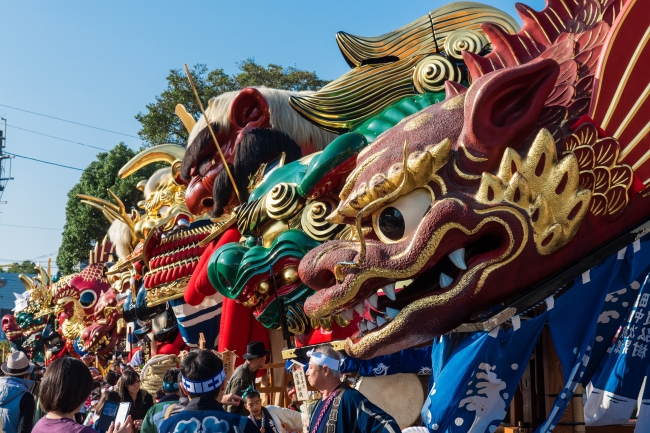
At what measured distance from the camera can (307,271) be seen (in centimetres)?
392

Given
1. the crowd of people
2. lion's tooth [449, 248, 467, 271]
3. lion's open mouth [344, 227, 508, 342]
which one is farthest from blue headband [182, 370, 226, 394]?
lion's tooth [449, 248, 467, 271]

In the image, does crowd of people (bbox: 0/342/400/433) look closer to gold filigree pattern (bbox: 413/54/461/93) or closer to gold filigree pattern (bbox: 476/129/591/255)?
gold filigree pattern (bbox: 476/129/591/255)

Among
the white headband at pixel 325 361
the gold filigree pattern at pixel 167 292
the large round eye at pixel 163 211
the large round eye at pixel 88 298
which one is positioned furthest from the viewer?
the large round eye at pixel 88 298

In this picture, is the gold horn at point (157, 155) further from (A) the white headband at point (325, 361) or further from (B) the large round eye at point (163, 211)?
(A) the white headband at point (325, 361)

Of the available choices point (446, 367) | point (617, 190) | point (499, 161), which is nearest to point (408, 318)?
point (446, 367)

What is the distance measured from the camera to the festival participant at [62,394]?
2676 mm

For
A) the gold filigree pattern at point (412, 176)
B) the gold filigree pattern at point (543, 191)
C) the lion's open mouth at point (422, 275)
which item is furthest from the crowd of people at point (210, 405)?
the gold filigree pattern at point (543, 191)

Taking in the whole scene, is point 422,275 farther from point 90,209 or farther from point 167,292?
point 90,209

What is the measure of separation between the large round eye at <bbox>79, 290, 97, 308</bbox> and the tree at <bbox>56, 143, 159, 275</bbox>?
9.77 feet

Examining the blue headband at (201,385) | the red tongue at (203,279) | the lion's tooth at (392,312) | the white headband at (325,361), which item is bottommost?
the blue headband at (201,385)

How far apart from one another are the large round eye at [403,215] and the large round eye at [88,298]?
11.5 meters

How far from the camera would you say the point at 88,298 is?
564 inches

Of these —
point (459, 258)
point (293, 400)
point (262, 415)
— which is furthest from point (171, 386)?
point (459, 258)

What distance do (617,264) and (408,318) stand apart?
100 centimetres
